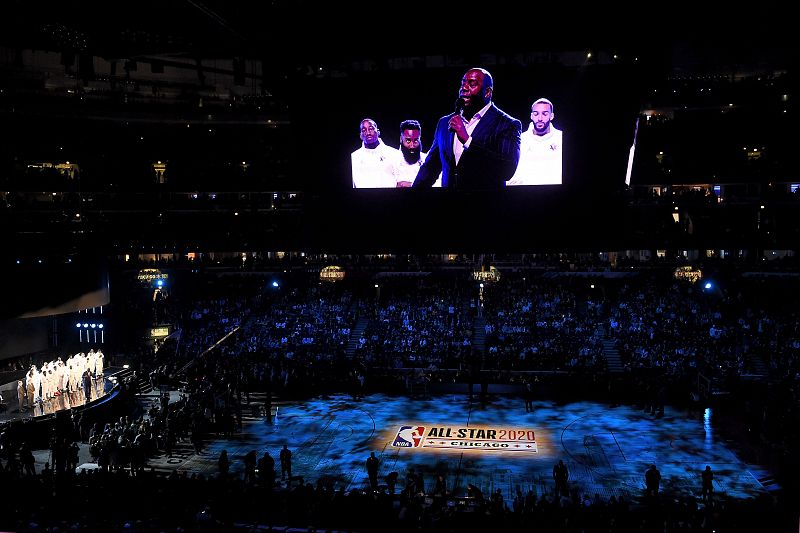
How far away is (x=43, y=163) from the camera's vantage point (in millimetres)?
37656

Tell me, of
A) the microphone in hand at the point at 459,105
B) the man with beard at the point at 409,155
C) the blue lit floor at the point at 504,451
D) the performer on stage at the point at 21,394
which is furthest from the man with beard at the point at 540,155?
the performer on stage at the point at 21,394

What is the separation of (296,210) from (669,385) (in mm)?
22927

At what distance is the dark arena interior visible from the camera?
15883 mm

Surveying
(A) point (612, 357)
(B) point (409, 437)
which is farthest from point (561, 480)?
(A) point (612, 357)

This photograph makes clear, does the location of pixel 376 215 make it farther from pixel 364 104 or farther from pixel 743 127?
pixel 743 127

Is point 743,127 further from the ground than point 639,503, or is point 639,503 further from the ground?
point 743,127

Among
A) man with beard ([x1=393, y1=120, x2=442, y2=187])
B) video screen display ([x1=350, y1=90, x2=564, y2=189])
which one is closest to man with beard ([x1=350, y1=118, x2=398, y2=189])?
video screen display ([x1=350, y1=90, x2=564, y2=189])

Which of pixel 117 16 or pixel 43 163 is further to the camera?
pixel 43 163

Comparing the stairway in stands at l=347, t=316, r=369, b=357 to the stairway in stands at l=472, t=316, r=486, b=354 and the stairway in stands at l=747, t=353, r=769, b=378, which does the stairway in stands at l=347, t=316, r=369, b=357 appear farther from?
the stairway in stands at l=747, t=353, r=769, b=378

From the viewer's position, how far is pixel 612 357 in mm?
29094

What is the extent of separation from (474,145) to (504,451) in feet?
31.8

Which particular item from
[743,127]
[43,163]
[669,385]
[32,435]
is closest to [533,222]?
[669,385]

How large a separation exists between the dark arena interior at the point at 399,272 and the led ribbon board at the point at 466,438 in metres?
0.17

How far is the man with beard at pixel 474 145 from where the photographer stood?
20.5 m
